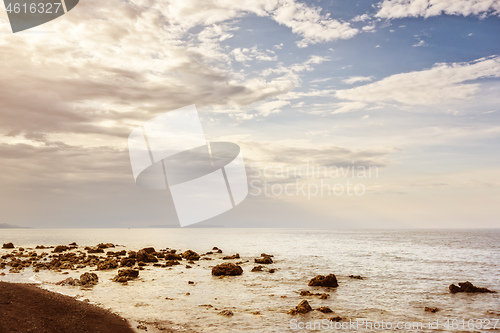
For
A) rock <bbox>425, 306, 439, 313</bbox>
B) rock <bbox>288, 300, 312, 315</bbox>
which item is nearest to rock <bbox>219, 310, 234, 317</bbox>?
rock <bbox>288, 300, 312, 315</bbox>

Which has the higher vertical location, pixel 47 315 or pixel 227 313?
pixel 47 315

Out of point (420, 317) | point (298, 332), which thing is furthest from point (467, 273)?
point (298, 332)

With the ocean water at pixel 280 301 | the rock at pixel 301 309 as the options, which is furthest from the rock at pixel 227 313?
the rock at pixel 301 309

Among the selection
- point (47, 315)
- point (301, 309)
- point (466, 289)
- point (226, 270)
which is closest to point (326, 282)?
point (301, 309)

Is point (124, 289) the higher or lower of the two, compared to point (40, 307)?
lower

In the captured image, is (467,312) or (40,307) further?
(467,312)

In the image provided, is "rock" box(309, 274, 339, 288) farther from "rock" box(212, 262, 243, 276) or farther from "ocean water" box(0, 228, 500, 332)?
"rock" box(212, 262, 243, 276)

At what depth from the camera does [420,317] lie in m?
19.9

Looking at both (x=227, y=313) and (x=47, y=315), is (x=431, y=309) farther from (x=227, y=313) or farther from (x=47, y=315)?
(x=47, y=315)

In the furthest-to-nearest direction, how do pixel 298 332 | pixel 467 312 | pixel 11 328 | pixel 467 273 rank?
pixel 467 273 → pixel 467 312 → pixel 298 332 → pixel 11 328

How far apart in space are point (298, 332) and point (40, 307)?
39.3ft

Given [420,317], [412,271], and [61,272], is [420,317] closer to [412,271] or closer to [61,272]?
[412,271]

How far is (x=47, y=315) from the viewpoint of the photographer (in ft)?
46.8

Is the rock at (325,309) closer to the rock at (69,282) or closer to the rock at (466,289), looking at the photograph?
the rock at (466,289)
